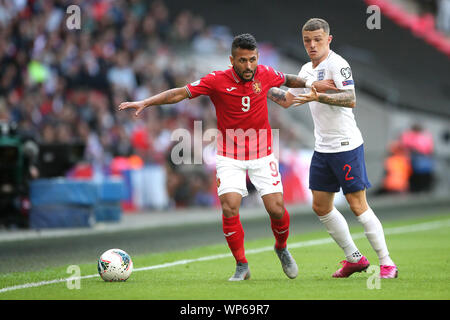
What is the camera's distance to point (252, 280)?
8398mm

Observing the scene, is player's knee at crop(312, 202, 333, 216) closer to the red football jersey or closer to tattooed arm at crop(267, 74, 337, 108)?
the red football jersey

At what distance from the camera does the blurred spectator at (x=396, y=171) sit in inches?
1113

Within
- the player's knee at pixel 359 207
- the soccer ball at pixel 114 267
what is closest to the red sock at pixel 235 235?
the soccer ball at pixel 114 267

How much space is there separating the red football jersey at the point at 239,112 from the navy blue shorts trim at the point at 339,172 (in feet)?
1.84

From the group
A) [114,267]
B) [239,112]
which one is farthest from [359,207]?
[114,267]

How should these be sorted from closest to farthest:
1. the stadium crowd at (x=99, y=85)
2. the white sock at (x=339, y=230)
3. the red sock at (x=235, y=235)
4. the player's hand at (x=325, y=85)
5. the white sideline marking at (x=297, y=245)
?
1. the white sideline marking at (x=297, y=245)
2. the red sock at (x=235, y=235)
3. the player's hand at (x=325, y=85)
4. the white sock at (x=339, y=230)
5. the stadium crowd at (x=99, y=85)

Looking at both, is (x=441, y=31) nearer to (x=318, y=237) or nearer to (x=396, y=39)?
(x=396, y=39)

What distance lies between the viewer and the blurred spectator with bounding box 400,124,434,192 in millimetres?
28422

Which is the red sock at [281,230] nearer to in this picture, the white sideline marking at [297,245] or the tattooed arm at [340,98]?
the tattooed arm at [340,98]

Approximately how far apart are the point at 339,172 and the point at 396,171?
67.4 feet

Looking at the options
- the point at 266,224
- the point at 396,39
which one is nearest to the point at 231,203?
the point at 266,224

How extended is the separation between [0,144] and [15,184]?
0.77 m
